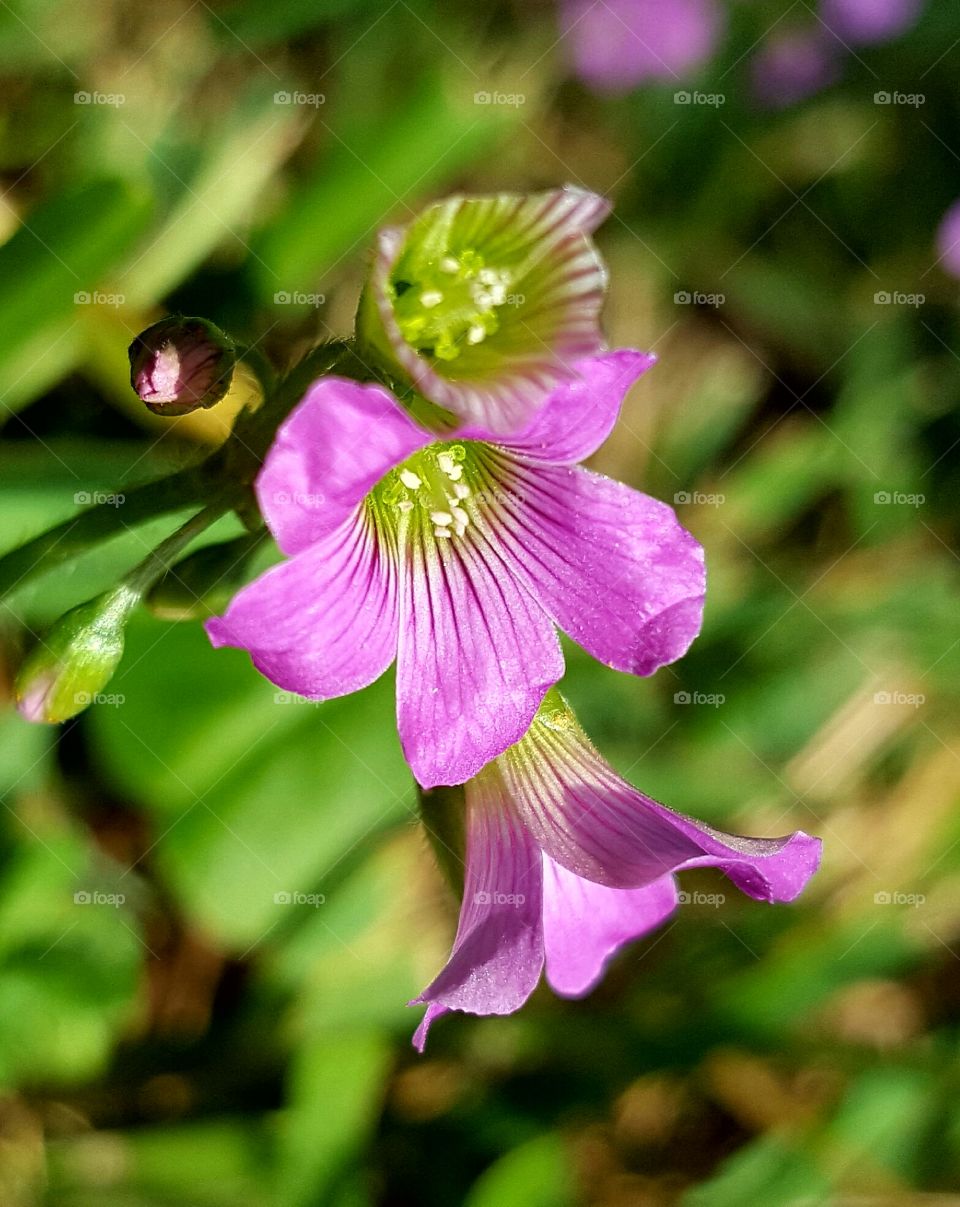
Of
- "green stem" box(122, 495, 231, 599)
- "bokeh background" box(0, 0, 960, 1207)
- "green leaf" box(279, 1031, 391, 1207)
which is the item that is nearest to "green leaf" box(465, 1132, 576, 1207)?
"bokeh background" box(0, 0, 960, 1207)

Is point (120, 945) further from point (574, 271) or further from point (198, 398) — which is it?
point (574, 271)

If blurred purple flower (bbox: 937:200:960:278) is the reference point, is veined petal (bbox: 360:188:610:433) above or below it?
above

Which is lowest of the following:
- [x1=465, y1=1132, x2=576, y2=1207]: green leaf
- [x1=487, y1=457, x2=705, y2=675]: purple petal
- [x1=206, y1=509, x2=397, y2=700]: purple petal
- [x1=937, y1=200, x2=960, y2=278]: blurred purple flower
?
[x1=465, y1=1132, x2=576, y2=1207]: green leaf

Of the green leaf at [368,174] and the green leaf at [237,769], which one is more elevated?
the green leaf at [368,174]

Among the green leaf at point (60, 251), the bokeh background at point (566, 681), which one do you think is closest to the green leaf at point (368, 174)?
the bokeh background at point (566, 681)

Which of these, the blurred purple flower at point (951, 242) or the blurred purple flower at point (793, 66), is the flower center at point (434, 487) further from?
the blurred purple flower at point (793, 66)

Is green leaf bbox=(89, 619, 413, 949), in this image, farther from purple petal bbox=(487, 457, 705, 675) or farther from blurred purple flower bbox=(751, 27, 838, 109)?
blurred purple flower bbox=(751, 27, 838, 109)

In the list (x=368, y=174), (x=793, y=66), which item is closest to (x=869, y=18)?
(x=793, y=66)
